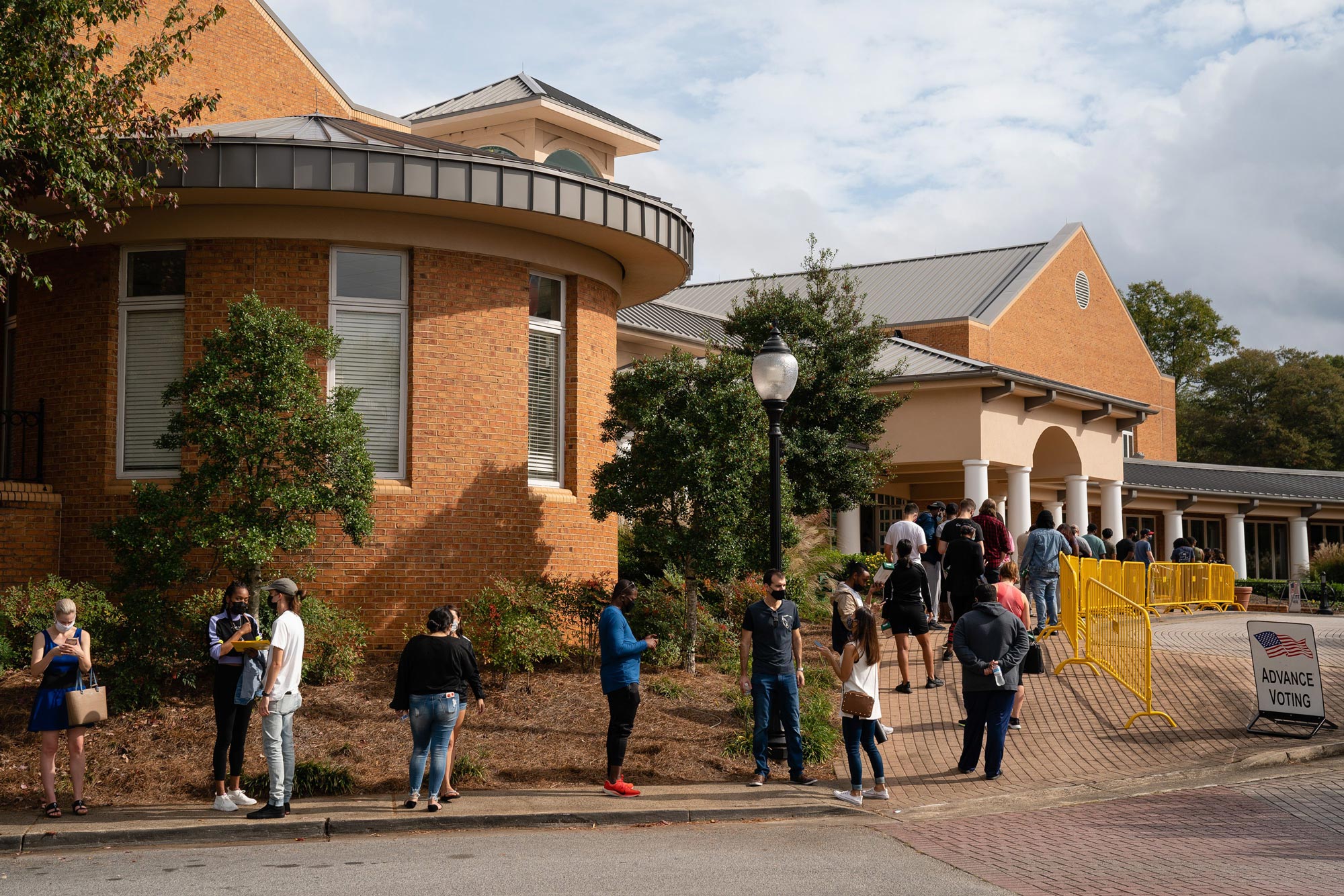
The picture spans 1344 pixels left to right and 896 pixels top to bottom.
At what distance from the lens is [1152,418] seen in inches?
2071

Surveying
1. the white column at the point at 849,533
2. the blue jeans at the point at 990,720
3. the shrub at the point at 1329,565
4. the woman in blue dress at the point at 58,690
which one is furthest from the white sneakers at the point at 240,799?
the shrub at the point at 1329,565

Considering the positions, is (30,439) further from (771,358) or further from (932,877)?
(932,877)

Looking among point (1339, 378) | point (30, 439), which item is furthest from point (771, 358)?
point (1339, 378)

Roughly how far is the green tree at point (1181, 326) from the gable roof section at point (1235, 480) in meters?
22.2

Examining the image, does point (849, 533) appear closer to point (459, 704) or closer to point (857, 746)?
point (857, 746)

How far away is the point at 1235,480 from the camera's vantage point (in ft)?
143

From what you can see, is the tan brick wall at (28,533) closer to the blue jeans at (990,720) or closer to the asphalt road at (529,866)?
the asphalt road at (529,866)

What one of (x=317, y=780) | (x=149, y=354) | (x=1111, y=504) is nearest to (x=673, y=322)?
(x=1111, y=504)

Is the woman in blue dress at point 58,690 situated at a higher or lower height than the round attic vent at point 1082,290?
lower

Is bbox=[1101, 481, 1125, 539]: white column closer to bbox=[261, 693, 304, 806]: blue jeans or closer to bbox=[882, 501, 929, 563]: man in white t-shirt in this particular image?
bbox=[882, 501, 929, 563]: man in white t-shirt

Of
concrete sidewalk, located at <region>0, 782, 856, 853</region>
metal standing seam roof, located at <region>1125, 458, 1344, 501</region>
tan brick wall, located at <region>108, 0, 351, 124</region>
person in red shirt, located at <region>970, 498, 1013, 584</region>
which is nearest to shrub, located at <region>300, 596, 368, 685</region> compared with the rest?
concrete sidewalk, located at <region>0, 782, 856, 853</region>

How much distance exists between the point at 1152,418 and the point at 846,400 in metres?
36.7

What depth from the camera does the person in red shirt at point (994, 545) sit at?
1560 centimetres

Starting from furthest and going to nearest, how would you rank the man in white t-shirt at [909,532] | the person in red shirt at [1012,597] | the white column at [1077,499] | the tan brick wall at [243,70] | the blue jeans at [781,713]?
the white column at [1077,499]
the tan brick wall at [243,70]
the man in white t-shirt at [909,532]
the person in red shirt at [1012,597]
the blue jeans at [781,713]
